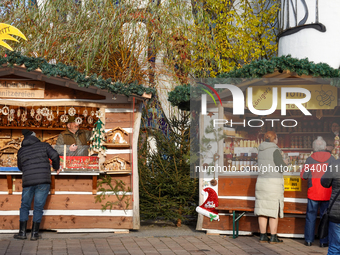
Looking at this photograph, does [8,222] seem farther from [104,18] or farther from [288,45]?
[288,45]

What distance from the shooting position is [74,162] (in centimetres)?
834

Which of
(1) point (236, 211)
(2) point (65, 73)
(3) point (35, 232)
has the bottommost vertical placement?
(3) point (35, 232)

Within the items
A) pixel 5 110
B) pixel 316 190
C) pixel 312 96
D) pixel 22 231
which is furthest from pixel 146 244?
pixel 312 96

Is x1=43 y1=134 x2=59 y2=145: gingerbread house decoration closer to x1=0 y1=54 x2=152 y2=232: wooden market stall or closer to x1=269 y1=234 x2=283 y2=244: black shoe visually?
x1=0 y1=54 x2=152 y2=232: wooden market stall

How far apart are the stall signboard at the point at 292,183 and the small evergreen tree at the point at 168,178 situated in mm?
1795

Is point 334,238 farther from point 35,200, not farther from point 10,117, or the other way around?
point 10,117

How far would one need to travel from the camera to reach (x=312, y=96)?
8.22 metres

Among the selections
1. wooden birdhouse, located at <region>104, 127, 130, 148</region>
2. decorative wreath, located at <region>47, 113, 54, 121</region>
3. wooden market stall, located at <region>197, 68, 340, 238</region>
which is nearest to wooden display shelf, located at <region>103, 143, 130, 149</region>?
wooden birdhouse, located at <region>104, 127, 130, 148</region>

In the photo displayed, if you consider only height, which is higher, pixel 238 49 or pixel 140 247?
pixel 238 49

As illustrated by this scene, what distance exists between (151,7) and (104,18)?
4.40ft

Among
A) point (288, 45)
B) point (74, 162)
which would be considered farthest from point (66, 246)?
point (288, 45)

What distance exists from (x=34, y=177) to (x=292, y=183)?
4.44 m

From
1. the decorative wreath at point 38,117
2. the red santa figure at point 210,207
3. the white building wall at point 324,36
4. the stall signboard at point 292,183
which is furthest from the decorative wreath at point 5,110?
the white building wall at point 324,36

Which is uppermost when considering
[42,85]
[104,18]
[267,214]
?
[104,18]
